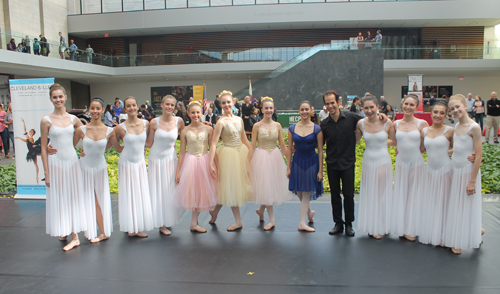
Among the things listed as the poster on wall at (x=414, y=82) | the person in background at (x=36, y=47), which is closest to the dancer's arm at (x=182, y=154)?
the poster on wall at (x=414, y=82)

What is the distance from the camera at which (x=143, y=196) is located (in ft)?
14.5

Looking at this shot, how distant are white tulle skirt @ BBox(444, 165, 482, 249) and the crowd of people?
1 cm

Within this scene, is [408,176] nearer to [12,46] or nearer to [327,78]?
[327,78]

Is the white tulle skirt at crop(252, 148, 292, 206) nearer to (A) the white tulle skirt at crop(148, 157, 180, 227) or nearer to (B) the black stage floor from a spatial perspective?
(B) the black stage floor

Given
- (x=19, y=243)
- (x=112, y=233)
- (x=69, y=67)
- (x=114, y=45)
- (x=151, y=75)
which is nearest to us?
(x=19, y=243)

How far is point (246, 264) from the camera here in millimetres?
3664

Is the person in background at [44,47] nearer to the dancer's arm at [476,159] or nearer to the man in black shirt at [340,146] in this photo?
the man in black shirt at [340,146]

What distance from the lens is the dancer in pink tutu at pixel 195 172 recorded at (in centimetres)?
449

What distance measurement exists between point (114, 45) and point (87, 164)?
28.0 metres

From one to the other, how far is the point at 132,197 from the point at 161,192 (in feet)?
1.19

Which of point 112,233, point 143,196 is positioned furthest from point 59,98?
point 112,233

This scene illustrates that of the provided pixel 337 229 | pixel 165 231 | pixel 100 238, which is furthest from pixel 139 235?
pixel 337 229

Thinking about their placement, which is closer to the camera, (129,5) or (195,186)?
(195,186)

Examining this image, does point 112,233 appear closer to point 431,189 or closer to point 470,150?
point 431,189
